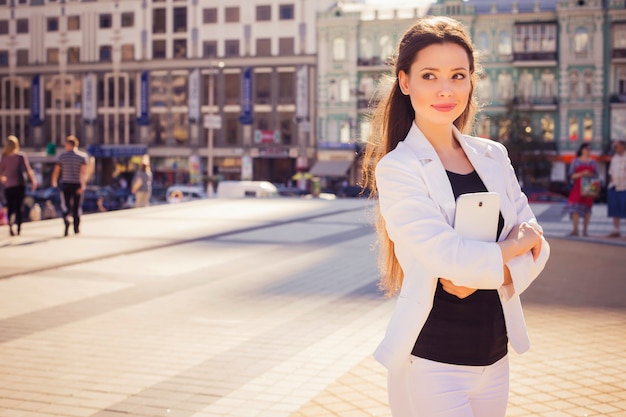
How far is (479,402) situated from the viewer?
8.00 feet

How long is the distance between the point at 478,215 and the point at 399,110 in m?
0.54

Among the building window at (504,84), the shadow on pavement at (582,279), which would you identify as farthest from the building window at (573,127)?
the shadow on pavement at (582,279)

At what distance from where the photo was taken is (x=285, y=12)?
61.6 metres

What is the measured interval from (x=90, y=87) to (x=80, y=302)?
60.1 m

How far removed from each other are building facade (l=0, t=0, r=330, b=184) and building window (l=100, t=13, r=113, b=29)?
8 cm

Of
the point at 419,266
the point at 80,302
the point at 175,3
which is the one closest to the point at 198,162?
the point at 175,3

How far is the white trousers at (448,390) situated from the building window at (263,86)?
59.8 m

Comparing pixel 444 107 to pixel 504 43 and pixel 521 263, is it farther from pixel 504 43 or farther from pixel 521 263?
pixel 504 43

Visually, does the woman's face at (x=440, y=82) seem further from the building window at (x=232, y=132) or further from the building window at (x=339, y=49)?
the building window at (x=232, y=132)

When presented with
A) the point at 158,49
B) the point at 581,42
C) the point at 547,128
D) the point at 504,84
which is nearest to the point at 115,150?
Result: the point at 158,49

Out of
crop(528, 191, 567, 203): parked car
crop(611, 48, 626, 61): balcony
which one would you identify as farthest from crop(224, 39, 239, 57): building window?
crop(528, 191, 567, 203): parked car

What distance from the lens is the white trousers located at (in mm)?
2344

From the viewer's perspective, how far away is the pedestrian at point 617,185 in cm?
1488

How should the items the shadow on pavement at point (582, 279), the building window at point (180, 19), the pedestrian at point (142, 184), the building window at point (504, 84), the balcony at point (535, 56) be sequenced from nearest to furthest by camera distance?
the shadow on pavement at point (582, 279)
the pedestrian at point (142, 184)
the balcony at point (535, 56)
the building window at point (504, 84)
the building window at point (180, 19)
